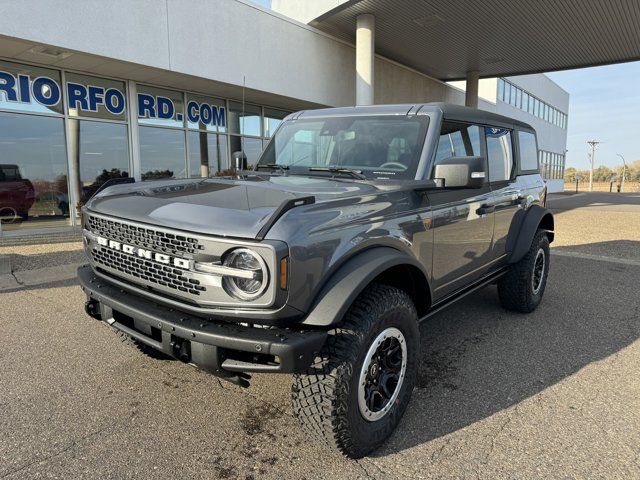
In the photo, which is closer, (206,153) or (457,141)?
(457,141)

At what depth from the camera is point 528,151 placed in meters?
4.95

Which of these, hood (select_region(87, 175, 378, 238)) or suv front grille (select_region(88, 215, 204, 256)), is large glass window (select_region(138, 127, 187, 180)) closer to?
hood (select_region(87, 175, 378, 238))

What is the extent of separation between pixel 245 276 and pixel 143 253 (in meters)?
0.71

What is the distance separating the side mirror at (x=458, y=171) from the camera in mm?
2848

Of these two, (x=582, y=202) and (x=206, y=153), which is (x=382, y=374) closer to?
(x=206, y=153)

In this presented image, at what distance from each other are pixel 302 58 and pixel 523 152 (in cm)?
1110

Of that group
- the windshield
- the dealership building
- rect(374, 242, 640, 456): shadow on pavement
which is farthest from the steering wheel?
the dealership building

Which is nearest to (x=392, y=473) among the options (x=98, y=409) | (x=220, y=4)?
(x=98, y=409)

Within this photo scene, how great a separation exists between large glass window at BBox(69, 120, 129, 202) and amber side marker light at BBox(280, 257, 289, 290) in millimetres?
10634

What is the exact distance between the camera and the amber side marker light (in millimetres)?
2012

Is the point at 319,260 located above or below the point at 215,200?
below

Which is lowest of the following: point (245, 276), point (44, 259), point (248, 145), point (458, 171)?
point (44, 259)

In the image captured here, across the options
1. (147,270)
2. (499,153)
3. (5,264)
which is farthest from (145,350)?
(5,264)

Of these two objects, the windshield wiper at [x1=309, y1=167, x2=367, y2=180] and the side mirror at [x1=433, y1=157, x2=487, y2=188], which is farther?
the windshield wiper at [x1=309, y1=167, x2=367, y2=180]
